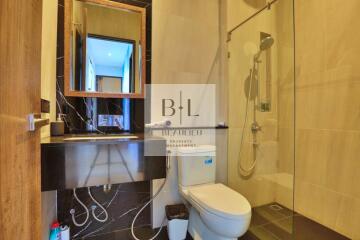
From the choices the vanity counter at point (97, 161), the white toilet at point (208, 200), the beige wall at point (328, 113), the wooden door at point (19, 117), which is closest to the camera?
the wooden door at point (19, 117)

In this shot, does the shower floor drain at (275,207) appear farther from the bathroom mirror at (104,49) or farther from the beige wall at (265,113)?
the bathroom mirror at (104,49)

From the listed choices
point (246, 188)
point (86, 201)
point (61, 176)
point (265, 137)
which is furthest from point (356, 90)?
point (86, 201)

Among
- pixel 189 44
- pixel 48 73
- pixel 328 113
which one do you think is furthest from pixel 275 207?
pixel 48 73

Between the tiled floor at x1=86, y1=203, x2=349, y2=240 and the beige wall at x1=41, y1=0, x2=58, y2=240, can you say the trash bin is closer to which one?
the tiled floor at x1=86, y1=203, x2=349, y2=240

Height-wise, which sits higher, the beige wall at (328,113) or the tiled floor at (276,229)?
the beige wall at (328,113)

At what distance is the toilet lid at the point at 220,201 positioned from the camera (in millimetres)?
1275

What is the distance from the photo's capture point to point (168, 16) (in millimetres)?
1865

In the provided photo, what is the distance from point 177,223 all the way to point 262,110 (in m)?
1.24

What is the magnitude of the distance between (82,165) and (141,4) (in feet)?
4.64

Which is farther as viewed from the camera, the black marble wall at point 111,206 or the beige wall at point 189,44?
the beige wall at point 189,44

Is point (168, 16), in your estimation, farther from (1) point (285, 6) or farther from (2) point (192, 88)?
(1) point (285, 6)

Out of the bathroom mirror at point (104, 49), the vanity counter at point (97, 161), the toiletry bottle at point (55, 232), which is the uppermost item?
the bathroom mirror at point (104, 49)

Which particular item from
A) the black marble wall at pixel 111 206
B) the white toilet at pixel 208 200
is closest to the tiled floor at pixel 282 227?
the white toilet at pixel 208 200

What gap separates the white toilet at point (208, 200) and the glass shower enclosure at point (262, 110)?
355 mm
